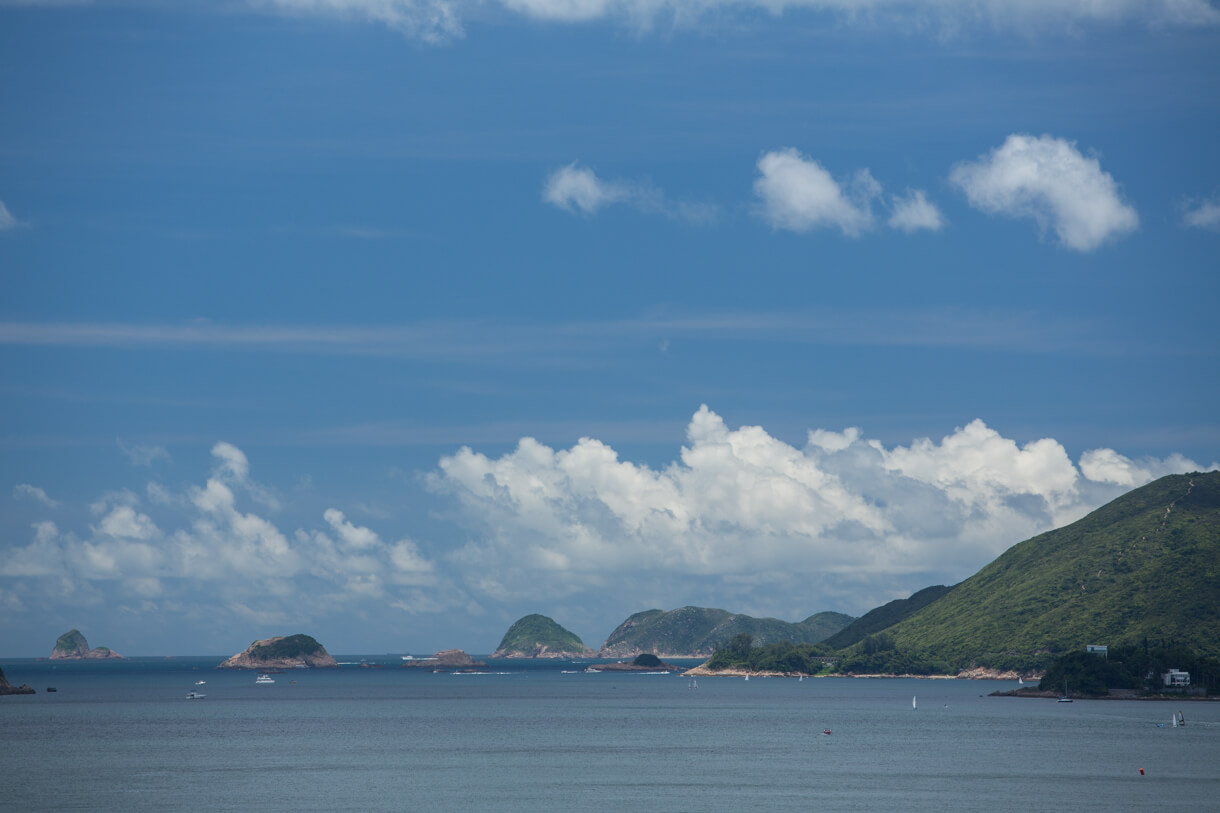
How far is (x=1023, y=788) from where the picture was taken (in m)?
101

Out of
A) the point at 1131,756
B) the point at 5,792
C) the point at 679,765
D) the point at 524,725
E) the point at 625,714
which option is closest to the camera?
the point at 5,792

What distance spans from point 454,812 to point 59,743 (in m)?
74.3

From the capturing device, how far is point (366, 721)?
180 m

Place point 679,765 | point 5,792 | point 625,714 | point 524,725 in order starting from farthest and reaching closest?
point 625,714, point 524,725, point 679,765, point 5,792

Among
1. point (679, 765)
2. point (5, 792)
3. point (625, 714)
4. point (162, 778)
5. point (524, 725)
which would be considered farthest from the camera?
point (625, 714)

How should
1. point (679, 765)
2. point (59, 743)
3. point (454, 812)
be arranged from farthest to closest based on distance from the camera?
1. point (59, 743)
2. point (679, 765)
3. point (454, 812)

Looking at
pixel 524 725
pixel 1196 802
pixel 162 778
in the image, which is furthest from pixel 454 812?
pixel 524 725

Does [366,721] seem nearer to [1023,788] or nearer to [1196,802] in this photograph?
[1023,788]

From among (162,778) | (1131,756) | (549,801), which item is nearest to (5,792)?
(162,778)

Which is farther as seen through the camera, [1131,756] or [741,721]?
[741,721]

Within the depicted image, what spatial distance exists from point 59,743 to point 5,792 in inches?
1837

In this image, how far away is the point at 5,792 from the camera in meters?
97.2

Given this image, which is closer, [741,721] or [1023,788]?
[1023,788]

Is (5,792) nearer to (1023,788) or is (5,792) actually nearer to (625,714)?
(1023,788)
